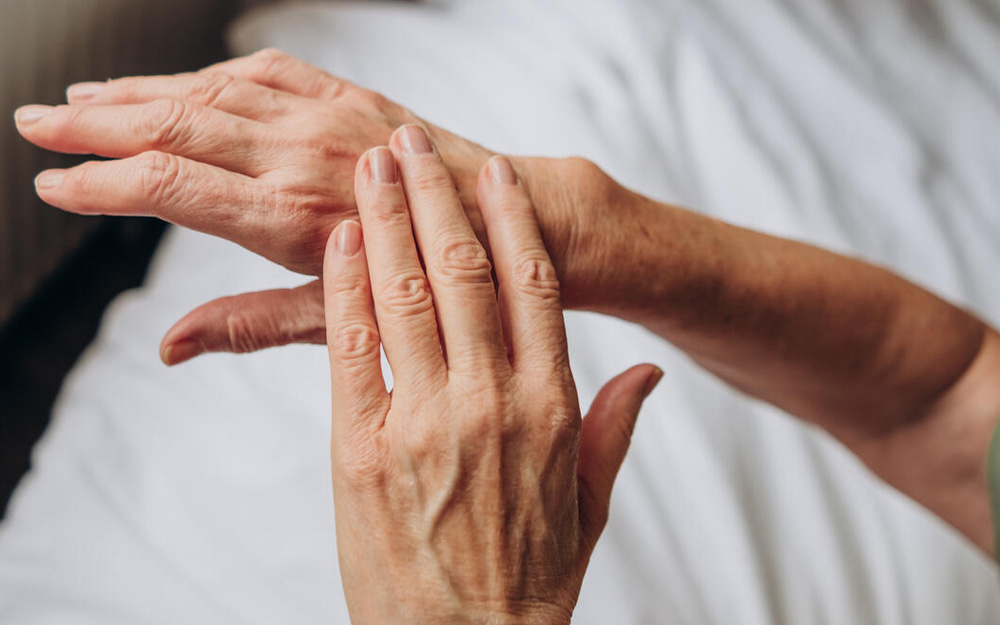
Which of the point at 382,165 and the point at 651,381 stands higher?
the point at 382,165

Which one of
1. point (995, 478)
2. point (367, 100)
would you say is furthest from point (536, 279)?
point (995, 478)

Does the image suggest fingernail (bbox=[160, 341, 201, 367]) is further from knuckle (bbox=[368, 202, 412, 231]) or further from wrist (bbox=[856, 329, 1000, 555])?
wrist (bbox=[856, 329, 1000, 555])

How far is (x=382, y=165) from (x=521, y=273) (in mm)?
144

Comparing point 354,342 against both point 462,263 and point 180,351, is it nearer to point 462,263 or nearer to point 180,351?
point 462,263

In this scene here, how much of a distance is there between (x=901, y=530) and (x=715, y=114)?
A: 0.69 meters

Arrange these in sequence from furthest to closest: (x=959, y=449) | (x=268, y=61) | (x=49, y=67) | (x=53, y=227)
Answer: (x=53, y=227) < (x=49, y=67) < (x=959, y=449) < (x=268, y=61)

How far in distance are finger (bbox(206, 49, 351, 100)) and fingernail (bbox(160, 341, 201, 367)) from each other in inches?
9.9

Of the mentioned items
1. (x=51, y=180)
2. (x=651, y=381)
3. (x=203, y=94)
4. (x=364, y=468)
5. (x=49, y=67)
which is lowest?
(x=364, y=468)

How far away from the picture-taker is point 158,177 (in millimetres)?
705

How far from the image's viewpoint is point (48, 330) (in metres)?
1.65

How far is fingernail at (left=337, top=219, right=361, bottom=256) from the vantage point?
0.71 m

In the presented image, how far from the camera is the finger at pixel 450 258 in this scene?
67 cm

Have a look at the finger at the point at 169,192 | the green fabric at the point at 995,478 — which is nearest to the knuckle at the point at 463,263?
the finger at the point at 169,192

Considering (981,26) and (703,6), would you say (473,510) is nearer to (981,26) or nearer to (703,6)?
(703,6)
